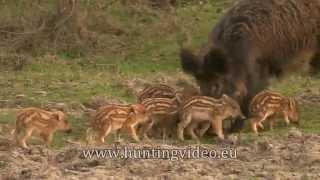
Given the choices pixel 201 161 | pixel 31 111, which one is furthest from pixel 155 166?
pixel 31 111

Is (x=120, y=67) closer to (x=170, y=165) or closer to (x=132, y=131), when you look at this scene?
(x=132, y=131)

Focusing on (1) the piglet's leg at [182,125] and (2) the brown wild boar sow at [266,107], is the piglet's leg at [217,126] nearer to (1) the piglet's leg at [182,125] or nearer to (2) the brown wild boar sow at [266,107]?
(1) the piglet's leg at [182,125]

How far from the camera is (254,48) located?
400 inches

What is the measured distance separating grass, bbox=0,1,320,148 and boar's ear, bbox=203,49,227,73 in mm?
795

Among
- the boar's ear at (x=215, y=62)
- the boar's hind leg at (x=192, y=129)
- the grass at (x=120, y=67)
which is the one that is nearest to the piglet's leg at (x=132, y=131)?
the boar's hind leg at (x=192, y=129)

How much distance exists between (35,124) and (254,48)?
2.76 meters

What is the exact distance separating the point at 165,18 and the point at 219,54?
742 cm

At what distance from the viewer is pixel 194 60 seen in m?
10.1

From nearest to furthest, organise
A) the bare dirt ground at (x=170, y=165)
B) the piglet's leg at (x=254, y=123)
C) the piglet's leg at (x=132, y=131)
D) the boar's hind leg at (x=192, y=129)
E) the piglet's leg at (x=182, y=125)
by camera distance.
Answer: the bare dirt ground at (x=170, y=165)
the piglet's leg at (x=132, y=131)
the piglet's leg at (x=182, y=125)
the boar's hind leg at (x=192, y=129)
the piglet's leg at (x=254, y=123)

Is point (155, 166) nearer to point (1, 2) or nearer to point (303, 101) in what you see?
point (303, 101)

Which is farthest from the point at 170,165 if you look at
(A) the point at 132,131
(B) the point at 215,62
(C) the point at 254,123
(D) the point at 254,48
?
(D) the point at 254,48

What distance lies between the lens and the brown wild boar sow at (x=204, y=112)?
9.30m

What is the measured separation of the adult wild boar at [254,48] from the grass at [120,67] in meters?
0.43

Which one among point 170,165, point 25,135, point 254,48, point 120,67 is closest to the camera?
point 170,165
